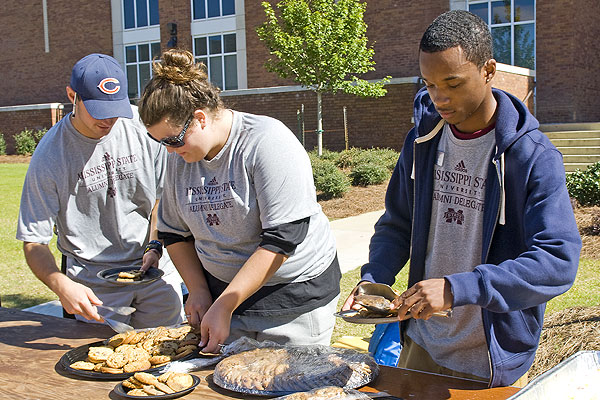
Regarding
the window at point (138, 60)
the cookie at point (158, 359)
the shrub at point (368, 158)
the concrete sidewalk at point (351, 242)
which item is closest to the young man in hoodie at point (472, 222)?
the cookie at point (158, 359)

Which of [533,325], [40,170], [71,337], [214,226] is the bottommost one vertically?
[71,337]

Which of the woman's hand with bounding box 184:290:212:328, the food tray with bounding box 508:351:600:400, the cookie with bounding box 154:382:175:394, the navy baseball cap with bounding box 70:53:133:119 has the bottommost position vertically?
the cookie with bounding box 154:382:175:394

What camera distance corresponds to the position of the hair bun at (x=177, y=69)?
2.61m

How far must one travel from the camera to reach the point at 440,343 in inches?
99.9

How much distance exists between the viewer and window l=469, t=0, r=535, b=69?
66.2 feet

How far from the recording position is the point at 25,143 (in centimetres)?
2662

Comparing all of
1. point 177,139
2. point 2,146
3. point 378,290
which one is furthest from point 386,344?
point 2,146

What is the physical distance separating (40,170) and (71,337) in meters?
0.84

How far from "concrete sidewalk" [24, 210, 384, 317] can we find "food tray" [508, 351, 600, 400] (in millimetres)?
5766

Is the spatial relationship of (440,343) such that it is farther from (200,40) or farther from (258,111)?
(200,40)

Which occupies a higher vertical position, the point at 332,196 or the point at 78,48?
the point at 78,48

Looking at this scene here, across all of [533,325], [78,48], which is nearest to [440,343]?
[533,325]

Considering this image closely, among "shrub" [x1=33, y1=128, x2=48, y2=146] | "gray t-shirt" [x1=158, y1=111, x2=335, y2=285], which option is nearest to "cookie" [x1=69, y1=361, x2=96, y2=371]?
"gray t-shirt" [x1=158, y1=111, x2=335, y2=285]

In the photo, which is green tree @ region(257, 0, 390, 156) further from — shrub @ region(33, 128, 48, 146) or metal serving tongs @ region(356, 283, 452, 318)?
metal serving tongs @ region(356, 283, 452, 318)
